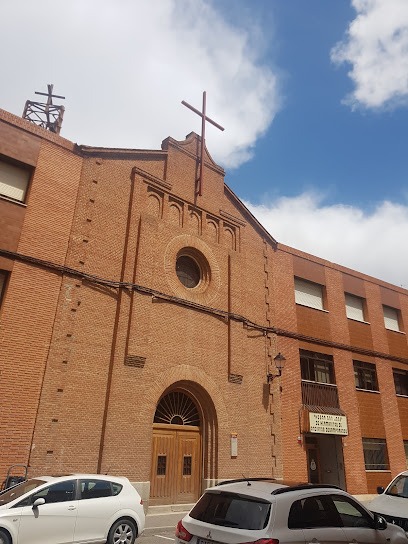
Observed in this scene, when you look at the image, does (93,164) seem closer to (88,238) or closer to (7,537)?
(88,238)

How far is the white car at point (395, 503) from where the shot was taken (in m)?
7.84

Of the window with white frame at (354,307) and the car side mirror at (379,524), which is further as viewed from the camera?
the window with white frame at (354,307)

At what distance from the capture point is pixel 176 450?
13773 mm

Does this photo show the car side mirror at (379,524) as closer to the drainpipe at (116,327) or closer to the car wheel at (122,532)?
the car wheel at (122,532)

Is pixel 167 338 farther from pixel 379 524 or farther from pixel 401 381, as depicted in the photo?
pixel 401 381

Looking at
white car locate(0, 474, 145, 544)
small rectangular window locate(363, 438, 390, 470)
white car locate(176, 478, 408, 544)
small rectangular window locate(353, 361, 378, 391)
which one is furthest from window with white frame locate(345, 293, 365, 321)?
white car locate(176, 478, 408, 544)

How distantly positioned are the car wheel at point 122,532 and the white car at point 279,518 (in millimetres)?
3602

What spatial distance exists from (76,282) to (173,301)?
135 inches

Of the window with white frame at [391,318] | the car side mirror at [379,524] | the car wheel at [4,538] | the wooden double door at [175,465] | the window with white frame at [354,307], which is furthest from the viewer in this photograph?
the window with white frame at [391,318]

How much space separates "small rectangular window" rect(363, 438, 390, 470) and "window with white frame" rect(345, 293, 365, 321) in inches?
226

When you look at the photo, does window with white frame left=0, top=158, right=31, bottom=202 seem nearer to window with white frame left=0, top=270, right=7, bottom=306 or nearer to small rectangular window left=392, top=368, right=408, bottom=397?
window with white frame left=0, top=270, right=7, bottom=306

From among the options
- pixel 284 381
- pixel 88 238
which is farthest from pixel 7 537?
pixel 284 381

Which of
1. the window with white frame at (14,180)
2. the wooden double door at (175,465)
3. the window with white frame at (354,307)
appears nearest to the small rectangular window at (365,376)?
the window with white frame at (354,307)

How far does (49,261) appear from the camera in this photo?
40.4ft
